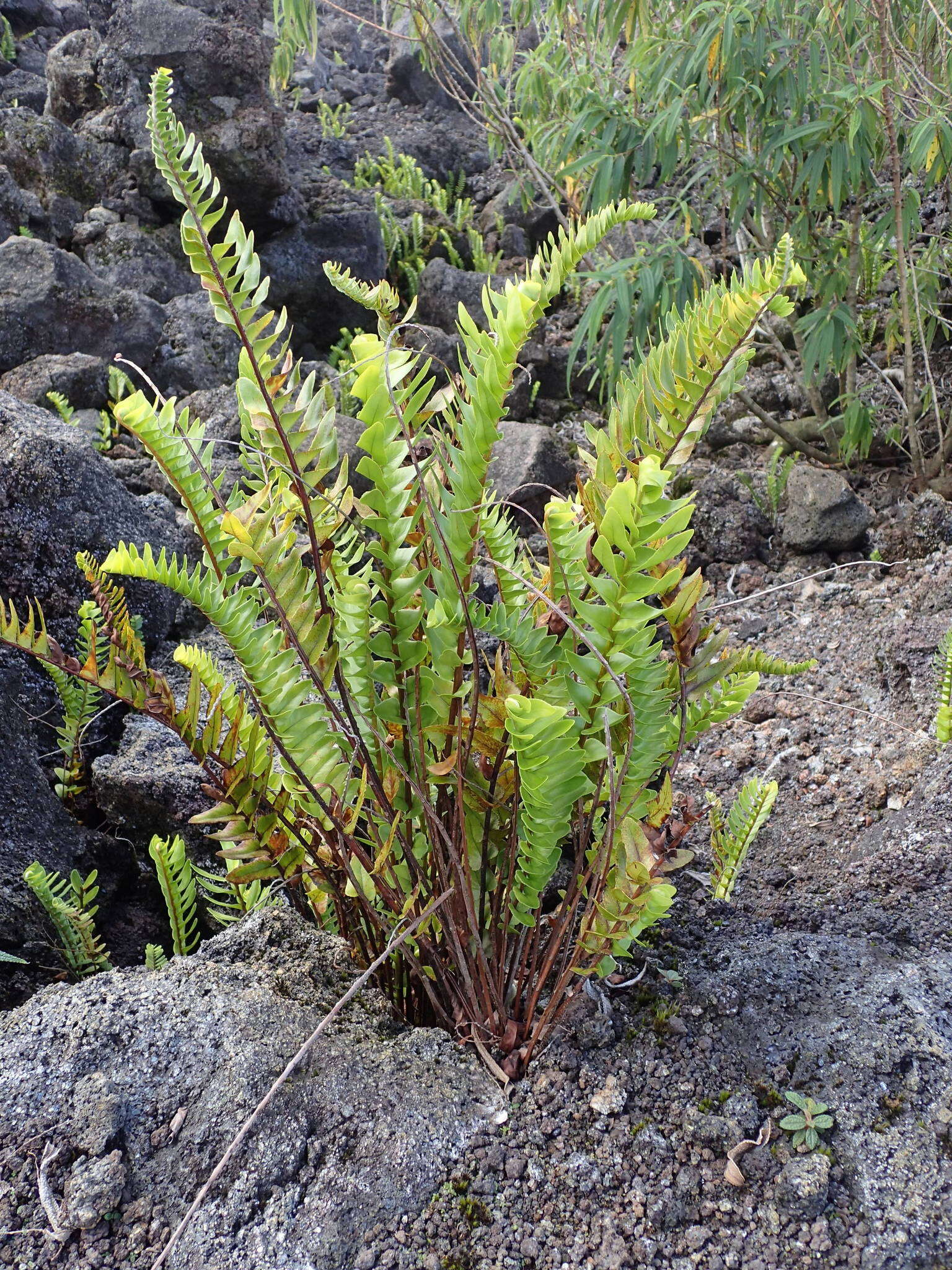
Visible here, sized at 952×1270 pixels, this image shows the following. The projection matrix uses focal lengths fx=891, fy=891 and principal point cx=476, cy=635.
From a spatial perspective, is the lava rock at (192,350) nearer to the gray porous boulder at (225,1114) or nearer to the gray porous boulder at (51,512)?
the gray porous boulder at (51,512)

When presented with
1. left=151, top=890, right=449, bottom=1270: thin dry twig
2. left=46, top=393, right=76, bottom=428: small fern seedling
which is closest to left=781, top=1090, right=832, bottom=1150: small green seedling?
left=151, top=890, right=449, bottom=1270: thin dry twig

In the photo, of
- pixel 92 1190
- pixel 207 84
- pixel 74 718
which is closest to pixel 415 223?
pixel 207 84

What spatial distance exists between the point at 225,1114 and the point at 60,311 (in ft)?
9.35

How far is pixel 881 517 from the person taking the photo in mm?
2682

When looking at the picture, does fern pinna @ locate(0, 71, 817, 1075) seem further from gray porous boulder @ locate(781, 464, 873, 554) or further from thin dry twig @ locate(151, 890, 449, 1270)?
gray porous boulder @ locate(781, 464, 873, 554)

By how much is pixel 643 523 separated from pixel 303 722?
0.35 m

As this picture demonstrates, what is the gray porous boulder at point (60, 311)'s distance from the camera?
286 centimetres

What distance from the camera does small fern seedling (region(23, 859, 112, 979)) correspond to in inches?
44.3

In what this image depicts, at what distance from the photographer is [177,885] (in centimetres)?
114

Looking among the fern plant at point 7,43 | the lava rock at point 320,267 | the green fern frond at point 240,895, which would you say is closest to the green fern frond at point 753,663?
the green fern frond at point 240,895

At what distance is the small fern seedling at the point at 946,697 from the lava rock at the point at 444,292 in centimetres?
285

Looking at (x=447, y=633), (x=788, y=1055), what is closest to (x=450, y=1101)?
(x=788, y=1055)

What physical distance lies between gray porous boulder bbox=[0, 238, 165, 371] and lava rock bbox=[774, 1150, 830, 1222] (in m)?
2.97

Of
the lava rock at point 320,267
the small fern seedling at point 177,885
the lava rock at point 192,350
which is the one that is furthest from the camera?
the lava rock at point 320,267
